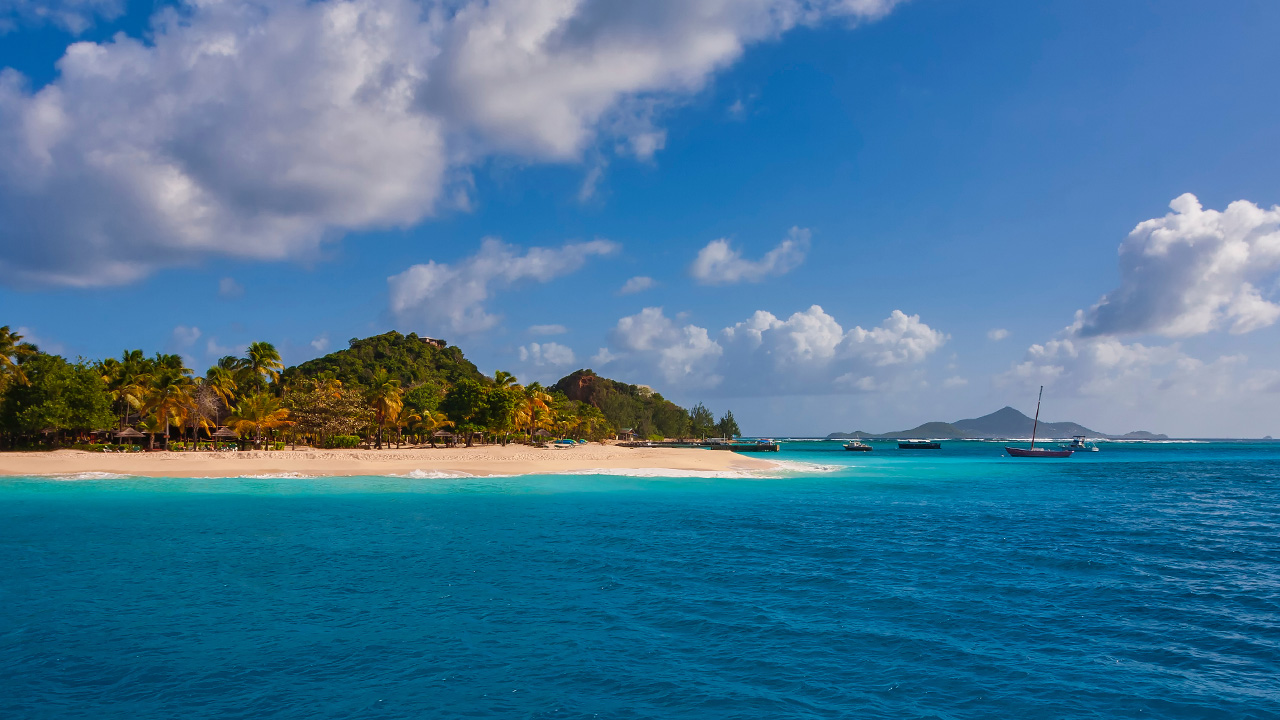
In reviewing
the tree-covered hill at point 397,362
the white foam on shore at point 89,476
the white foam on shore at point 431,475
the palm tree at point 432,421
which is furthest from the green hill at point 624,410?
the white foam on shore at point 89,476

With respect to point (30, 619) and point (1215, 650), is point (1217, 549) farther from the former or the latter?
point (30, 619)

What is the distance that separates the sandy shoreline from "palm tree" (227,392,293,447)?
37.4 feet

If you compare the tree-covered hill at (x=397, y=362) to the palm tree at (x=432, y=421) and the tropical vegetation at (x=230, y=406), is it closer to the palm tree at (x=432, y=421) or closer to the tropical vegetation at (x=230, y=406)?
the tropical vegetation at (x=230, y=406)

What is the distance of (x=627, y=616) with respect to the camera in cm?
1269

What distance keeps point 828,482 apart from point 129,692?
145ft

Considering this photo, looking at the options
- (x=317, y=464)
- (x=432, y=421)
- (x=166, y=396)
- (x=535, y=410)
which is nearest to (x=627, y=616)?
(x=317, y=464)

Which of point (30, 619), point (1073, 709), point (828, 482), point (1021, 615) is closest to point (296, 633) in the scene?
point (30, 619)

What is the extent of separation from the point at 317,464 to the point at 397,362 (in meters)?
88.1

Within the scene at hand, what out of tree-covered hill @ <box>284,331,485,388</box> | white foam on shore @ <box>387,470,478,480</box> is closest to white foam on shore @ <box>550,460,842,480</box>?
white foam on shore @ <box>387,470,478,480</box>

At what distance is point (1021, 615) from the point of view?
13219 mm

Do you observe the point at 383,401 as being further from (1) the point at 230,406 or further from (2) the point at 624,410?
(2) the point at 624,410

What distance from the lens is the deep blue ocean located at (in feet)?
29.8

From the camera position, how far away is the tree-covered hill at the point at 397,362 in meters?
127

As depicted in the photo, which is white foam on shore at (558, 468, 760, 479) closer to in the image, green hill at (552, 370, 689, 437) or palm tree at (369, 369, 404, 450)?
palm tree at (369, 369, 404, 450)
